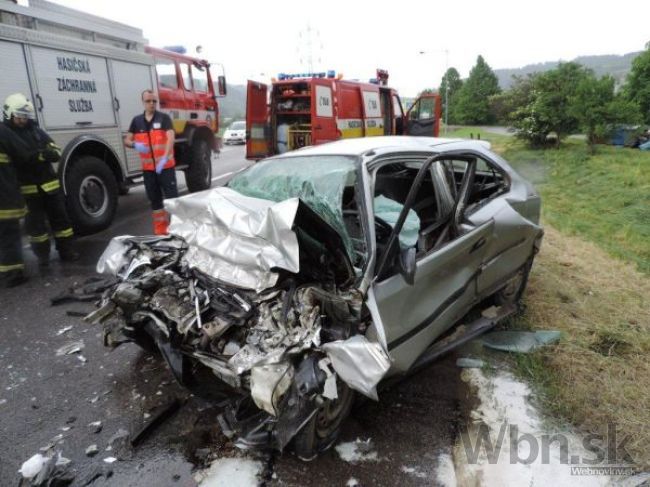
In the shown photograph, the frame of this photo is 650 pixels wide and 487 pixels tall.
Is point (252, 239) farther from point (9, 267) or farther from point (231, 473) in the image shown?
point (9, 267)

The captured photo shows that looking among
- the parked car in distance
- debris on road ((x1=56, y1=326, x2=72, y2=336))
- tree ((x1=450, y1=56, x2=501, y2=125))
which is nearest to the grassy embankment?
debris on road ((x1=56, y1=326, x2=72, y2=336))

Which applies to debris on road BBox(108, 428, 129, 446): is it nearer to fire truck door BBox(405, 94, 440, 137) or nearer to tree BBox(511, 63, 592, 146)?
fire truck door BBox(405, 94, 440, 137)

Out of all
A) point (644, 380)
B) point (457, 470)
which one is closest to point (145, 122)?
point (457, 470)

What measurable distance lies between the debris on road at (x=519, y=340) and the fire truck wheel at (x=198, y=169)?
268 inches

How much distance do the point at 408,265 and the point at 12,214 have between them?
14.3 feet

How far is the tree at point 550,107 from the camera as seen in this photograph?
13305mm

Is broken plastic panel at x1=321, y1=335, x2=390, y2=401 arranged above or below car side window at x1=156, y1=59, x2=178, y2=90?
below

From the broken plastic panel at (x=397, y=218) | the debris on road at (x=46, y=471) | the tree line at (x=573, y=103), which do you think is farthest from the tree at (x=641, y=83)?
the debris on road at (x=46, y=471)

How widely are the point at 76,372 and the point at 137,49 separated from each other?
637 centimetres

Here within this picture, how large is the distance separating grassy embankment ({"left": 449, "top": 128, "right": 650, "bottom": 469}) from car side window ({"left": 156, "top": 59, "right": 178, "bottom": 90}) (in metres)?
6.99

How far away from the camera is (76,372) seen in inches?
127

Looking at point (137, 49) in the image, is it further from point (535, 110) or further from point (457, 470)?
point (535, 110)

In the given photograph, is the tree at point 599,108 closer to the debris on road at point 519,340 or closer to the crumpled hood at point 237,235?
the debris on road at point 519,340

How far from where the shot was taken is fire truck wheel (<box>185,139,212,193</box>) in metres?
8.79
